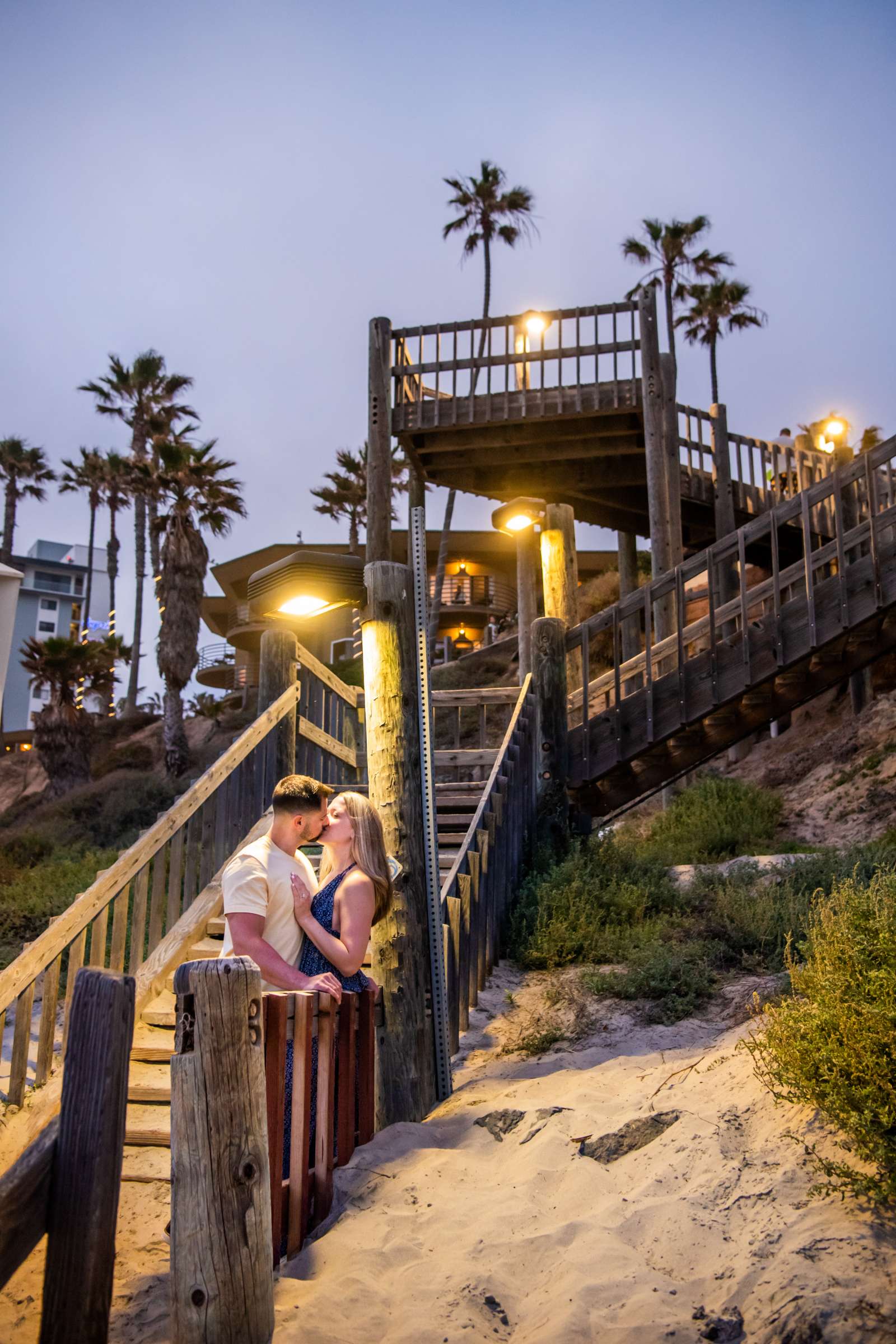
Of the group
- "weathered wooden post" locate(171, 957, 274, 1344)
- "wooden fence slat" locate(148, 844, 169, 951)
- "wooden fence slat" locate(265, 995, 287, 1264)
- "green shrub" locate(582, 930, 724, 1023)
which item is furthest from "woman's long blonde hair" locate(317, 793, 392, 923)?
A: "green shrub" locate(582, 930, 724, 1023)

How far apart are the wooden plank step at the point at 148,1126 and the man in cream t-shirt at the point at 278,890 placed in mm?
1221

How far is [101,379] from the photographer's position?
3250 centimetres

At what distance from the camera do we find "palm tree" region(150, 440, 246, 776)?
23.5 m

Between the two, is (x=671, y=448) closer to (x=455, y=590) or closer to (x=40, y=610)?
(x=455, y=590)

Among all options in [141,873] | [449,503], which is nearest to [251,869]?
[141,873]

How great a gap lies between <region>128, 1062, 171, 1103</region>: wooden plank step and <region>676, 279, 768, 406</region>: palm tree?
25.2 metres

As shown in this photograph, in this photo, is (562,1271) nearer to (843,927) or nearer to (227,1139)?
(227,1139)

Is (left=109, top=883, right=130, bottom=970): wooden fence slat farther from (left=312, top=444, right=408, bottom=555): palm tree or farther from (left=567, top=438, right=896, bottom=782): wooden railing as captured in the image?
(left=312, top=444, right=408, bottom=555): palm tree

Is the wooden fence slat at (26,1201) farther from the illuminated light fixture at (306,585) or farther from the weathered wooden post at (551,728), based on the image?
the weathered wooden post at (551,728)

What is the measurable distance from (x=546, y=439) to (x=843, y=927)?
10701 mm

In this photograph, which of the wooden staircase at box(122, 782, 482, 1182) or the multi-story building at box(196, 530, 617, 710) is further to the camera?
the multi-story building at box(196, 530, 617, 710)

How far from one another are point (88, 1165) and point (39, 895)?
10.1 meters

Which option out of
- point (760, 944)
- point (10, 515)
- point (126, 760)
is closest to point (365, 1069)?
point (760, 944)

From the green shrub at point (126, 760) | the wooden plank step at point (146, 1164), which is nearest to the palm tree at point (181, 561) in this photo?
the green shrub at point (126, 760)
